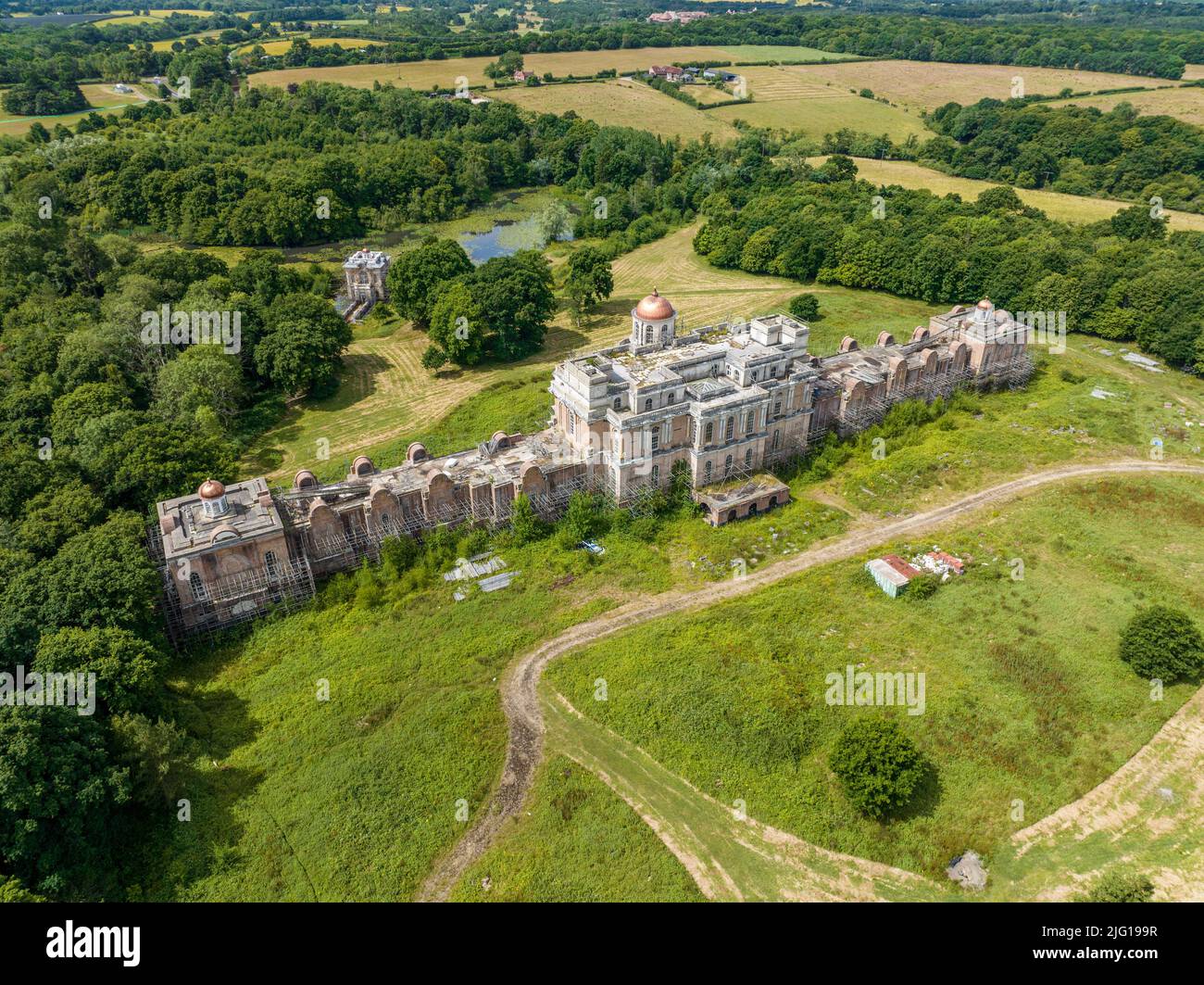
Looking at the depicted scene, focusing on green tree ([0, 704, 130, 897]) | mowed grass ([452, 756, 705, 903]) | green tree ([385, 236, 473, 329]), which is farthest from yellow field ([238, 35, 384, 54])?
mowed grass ([452, 756, 705, 903])

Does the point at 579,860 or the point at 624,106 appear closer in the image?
the point at 579,860

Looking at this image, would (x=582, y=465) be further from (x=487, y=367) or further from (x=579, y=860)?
(x=487, y=367)

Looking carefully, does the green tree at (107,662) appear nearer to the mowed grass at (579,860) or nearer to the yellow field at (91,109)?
the mowed grass at (579,860)

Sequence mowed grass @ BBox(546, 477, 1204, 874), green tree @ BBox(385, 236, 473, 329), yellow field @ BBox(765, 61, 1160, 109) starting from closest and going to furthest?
mowed grass @ BBox(546, 477, 1204, 874), green tree @ BBox(385, 236, 473, 329), yellow field @ BBox(765, 61, 1160, 109)

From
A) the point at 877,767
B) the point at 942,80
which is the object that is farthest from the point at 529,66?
the point at 877,767

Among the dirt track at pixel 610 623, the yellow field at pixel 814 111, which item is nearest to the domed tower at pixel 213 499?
the dirt track at pixel 610 623

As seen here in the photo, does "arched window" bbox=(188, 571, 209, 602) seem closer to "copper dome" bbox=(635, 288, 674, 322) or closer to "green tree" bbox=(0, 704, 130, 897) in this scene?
"green tree" bbox=(0, 704, 130, 897)

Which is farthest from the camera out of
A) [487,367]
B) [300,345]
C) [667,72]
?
[667,72]
